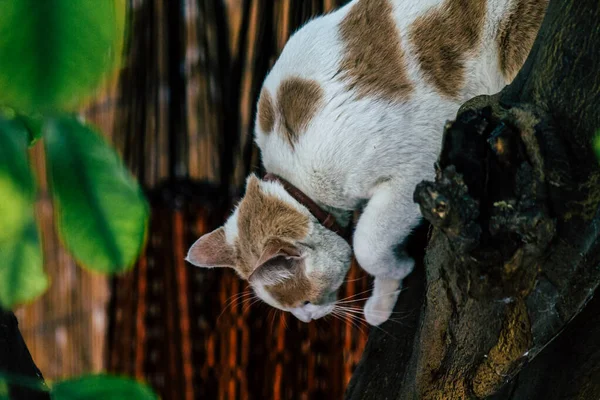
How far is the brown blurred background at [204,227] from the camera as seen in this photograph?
1.86 meters

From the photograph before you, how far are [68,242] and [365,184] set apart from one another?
0.91 m

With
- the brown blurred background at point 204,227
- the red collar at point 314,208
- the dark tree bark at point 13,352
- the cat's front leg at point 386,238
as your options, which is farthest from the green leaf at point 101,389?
the brown blurred background at point 204,227

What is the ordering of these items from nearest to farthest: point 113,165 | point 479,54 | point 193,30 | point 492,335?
point 113,165 < point 492,335 < point 479,54 < point 193,30

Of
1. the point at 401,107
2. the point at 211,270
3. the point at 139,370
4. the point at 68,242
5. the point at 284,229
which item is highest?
the point at 68,242

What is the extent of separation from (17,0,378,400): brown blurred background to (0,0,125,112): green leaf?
167cm

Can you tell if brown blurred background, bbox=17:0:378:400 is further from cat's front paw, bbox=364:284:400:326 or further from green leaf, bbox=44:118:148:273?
green leaf, bbox=44:118:148:273

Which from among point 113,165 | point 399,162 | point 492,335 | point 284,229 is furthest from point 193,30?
point 113,165

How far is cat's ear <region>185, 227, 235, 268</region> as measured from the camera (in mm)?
1313

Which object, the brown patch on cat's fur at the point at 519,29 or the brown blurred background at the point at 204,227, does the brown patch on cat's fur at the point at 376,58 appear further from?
the brown blurred background at the point at 204,227

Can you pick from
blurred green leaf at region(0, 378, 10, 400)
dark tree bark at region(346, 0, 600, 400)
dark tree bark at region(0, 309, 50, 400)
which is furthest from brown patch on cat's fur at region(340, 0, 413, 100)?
blurred green leaf at region(0, 378, 10, 400)

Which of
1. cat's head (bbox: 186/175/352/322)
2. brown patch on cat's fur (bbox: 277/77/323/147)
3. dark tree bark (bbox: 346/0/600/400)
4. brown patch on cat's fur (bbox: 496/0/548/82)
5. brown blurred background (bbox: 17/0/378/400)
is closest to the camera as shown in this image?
dark tree bark (bbox: 346/0/600/400)

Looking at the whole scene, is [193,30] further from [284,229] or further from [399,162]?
[399,162]

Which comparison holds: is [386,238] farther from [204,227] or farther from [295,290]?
[204,227]

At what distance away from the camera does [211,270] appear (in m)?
1.94
